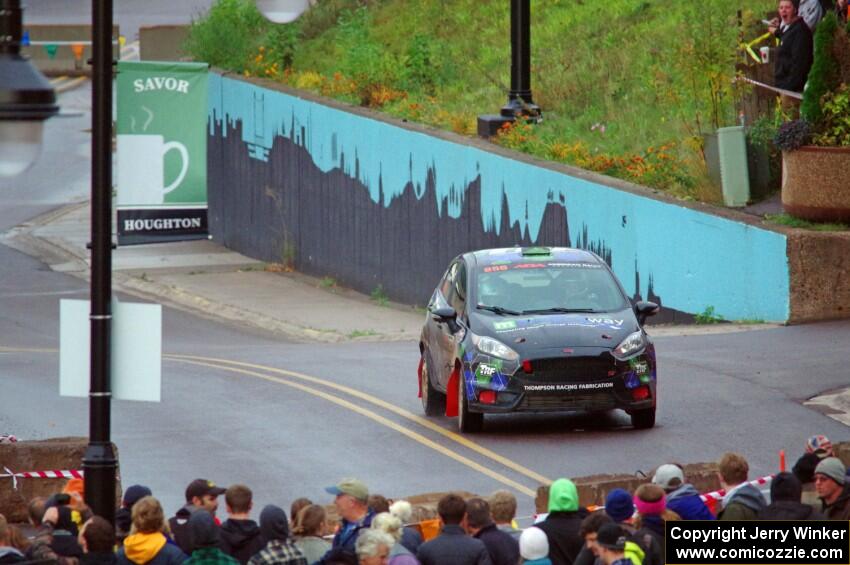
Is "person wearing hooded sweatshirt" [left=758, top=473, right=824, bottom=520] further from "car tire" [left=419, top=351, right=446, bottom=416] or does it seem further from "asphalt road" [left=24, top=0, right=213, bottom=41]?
"asphalt road" [left=24, top=0, right=213, bottom=41]

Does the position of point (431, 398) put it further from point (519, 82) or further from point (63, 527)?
point (519, 82)

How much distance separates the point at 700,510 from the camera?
10.4 metres

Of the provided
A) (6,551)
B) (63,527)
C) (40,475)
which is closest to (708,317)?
(40,475)

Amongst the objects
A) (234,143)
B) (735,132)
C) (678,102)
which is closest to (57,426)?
(735,132)

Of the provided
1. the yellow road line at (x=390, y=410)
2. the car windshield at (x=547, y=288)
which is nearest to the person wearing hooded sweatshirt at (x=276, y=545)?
the yellow road line at (x=390, y=410)

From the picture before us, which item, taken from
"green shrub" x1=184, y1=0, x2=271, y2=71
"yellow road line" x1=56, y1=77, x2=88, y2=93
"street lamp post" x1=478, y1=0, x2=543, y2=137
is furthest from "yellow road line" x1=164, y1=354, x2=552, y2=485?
"yellow road line" x1=56, y1=77, x2=88, y2=93

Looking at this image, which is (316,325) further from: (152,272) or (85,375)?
(85,375)

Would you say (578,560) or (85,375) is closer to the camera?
(578,560)

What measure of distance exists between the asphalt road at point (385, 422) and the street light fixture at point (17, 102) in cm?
586

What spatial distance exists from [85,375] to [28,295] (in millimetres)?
23990

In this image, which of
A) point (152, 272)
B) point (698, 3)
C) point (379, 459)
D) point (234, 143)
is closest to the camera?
point (379, 459)

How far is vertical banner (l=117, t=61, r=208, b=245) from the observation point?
41.8ft

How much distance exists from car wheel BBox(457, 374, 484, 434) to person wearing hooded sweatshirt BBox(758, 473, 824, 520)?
7.36 m

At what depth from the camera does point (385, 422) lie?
1836cm
